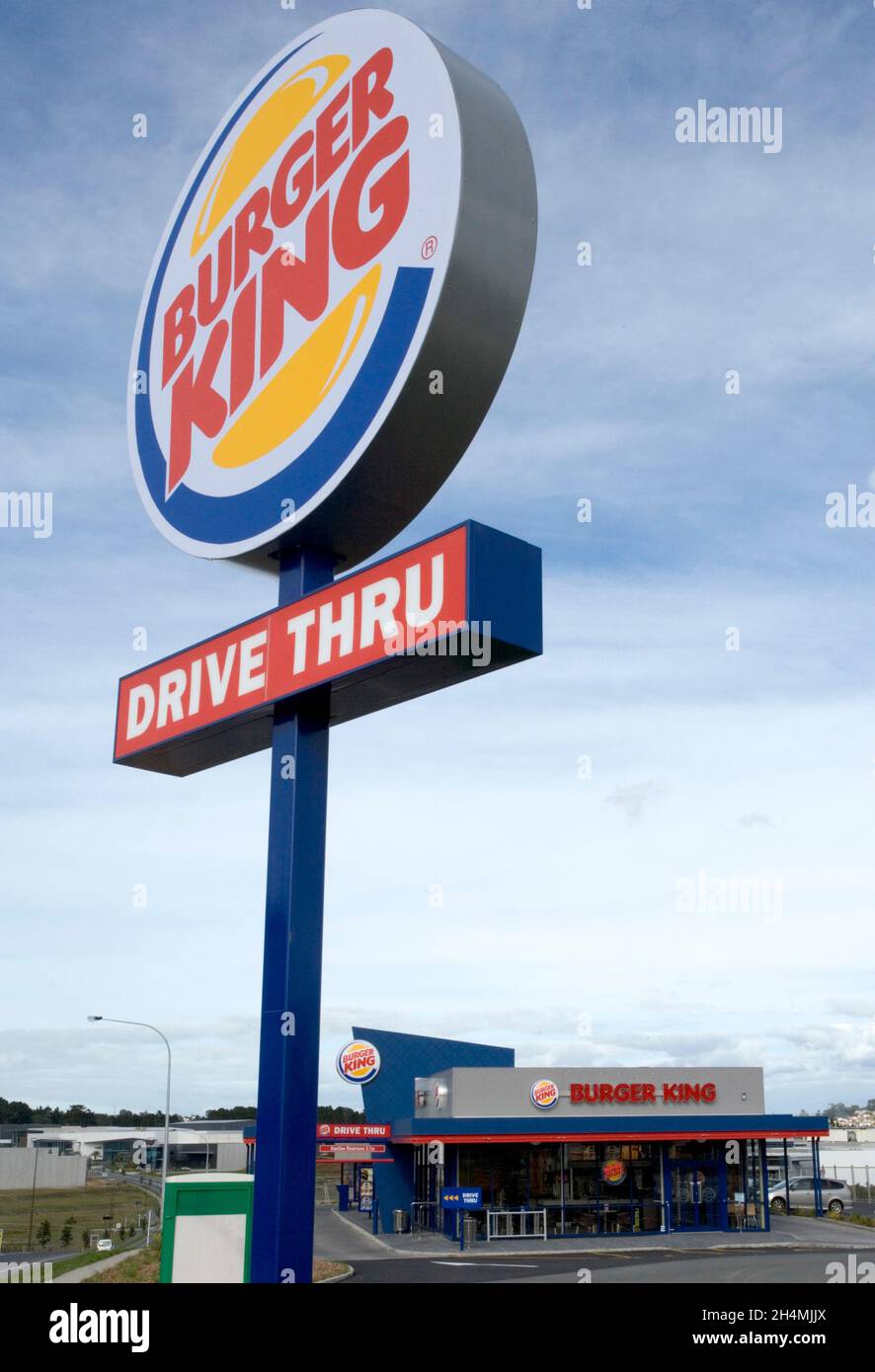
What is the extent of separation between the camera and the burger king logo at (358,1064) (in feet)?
136

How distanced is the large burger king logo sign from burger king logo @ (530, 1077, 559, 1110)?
94.4 ft

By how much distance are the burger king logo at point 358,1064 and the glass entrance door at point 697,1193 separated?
10.0 m

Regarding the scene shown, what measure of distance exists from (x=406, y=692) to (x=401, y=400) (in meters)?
2.37

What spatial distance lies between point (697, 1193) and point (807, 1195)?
557 inches

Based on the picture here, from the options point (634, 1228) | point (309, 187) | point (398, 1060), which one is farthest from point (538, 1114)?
point (309, 187)

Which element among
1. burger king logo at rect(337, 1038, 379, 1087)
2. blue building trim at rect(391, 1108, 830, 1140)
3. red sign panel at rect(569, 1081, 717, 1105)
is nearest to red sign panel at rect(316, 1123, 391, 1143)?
blue building trim at rect(391, 1108, 830, 1140)

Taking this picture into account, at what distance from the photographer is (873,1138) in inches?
3954

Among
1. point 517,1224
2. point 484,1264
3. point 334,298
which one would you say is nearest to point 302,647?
point 334,298

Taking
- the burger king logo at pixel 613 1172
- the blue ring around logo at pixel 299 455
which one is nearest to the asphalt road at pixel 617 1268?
the burger king logo at pixel 613 1172

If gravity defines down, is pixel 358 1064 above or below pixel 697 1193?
above

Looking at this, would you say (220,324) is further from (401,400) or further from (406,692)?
(406,692)

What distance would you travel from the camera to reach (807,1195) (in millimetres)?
50188

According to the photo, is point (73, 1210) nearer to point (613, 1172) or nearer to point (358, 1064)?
point (358, 1064)

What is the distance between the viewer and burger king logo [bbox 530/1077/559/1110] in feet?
122
